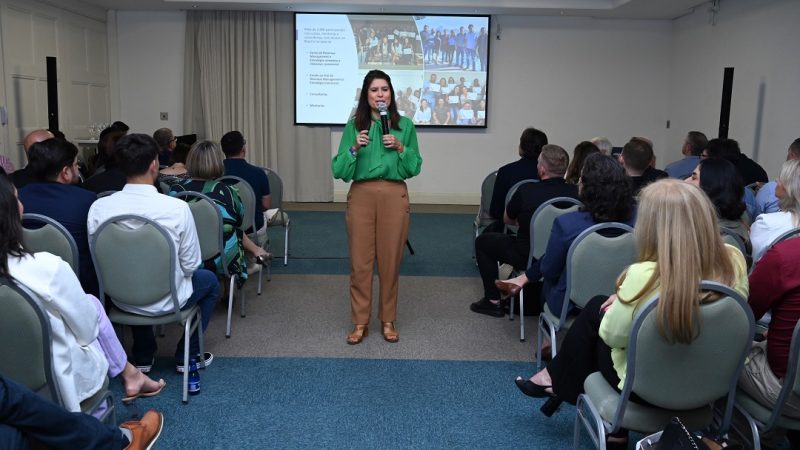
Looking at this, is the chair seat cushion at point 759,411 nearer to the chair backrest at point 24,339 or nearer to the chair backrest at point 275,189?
the chair backrest at point 24,339

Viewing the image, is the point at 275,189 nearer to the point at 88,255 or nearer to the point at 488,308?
the point at 488,308

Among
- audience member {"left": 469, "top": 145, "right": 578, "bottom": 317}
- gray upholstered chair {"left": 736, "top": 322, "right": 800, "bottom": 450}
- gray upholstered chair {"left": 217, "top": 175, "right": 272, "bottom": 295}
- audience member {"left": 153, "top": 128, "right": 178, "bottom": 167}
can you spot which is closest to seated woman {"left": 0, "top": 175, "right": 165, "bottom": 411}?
gray upholstered chair {"left": 736, "top": 322, "right": 800, "bottom": 450}

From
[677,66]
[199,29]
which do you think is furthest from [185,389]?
[677,66]

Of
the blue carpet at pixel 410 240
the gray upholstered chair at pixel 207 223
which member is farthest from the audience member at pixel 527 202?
the gray upholstered chair at pixel 207 223

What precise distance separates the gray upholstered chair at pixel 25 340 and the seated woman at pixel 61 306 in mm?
32

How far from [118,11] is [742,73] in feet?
25.1

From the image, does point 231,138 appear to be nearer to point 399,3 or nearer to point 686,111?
point 399,3

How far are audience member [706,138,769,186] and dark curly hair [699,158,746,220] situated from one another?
7.01 ft

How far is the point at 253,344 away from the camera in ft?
12.6

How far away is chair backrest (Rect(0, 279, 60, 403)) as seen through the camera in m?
1.83

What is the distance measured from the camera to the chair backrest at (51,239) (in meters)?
2.73

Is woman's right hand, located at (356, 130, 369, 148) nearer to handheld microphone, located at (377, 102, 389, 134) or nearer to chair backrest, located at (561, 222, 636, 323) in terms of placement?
handheld microphone, located at (377, 102, 389, 134)

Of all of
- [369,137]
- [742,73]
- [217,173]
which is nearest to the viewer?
[369,137]

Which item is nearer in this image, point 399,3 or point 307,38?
point 399,3
